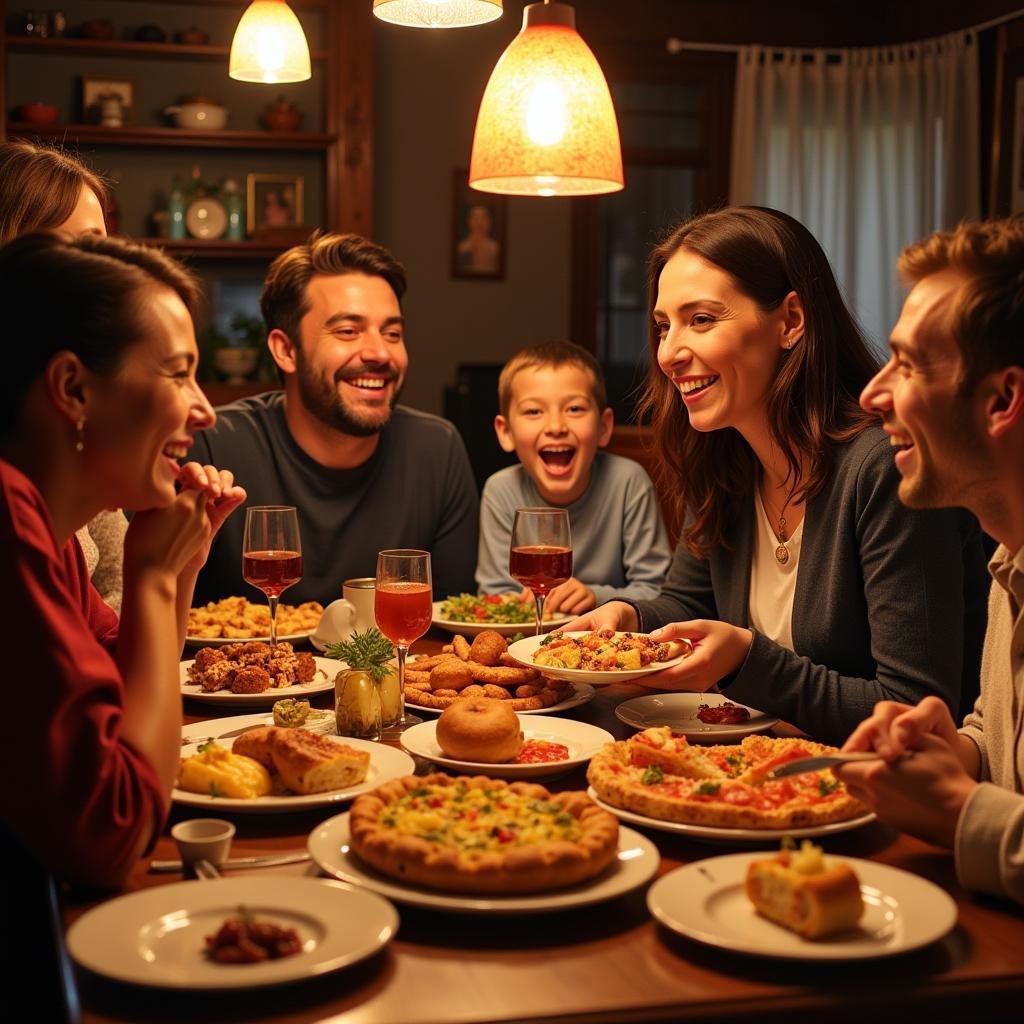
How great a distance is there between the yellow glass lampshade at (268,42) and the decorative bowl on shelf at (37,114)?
348cm

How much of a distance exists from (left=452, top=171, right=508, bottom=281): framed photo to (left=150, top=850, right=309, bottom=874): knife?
255 inches

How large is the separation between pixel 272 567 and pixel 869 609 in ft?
3.68

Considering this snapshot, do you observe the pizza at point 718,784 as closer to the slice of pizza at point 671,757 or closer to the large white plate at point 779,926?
the slice of pizza at point 671,757

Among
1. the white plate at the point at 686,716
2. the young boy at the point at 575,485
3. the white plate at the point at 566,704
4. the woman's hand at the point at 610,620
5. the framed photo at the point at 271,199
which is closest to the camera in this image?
the white plate at the point at 686,716

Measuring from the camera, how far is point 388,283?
3.85m

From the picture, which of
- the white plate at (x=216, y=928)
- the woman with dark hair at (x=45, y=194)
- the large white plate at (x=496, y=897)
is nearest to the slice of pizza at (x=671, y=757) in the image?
the large white plate at (x=496, y=897)

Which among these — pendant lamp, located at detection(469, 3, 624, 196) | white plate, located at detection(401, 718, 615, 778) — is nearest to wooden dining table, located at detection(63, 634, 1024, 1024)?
white plate, located at detection(401, 718, 615, 778)

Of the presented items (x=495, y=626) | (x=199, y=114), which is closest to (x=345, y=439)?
(x=495, y=626)

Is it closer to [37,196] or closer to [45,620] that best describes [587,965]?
[45,620]

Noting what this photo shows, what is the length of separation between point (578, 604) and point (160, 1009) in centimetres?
193

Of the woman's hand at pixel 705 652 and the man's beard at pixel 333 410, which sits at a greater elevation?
the man's beard at pixel 333 410

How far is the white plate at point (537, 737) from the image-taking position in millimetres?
1841

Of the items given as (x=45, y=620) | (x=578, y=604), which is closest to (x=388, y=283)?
(x=578, y=604)

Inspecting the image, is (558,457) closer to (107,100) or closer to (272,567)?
(272,567)
